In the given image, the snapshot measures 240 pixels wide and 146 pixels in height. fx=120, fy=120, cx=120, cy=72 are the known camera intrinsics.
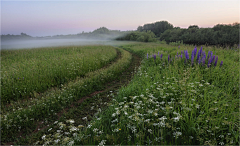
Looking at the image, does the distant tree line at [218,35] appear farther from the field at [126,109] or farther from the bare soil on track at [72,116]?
the bare soil on track at [72,116]

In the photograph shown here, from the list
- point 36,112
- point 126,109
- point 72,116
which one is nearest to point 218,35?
point 126,109

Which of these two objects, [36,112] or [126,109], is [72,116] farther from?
[126,109]

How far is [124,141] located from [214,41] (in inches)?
1906

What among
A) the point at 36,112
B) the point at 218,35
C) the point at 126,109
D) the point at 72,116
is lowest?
the point at 72,116

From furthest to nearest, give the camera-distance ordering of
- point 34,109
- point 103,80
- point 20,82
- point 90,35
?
point 90,35 < point 103,80 < point 20,82 < point 34,109

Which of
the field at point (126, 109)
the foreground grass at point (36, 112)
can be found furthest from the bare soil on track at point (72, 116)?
the foreground grass at point (36, 112)

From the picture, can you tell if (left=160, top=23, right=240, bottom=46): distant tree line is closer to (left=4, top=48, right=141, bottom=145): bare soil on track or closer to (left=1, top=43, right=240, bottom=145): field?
(left=1, top=43, right=240, bottom=145): field

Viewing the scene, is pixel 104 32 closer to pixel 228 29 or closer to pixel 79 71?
pixel 228 29

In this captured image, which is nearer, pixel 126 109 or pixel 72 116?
pixel 126 109

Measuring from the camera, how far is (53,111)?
5.43 m

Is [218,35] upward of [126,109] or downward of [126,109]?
upward

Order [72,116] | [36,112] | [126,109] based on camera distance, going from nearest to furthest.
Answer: [126,109]
[72,116]
[36,112]

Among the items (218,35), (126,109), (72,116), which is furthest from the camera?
(218,35)

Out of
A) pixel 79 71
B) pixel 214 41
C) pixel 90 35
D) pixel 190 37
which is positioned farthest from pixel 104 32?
pixel 79 71
